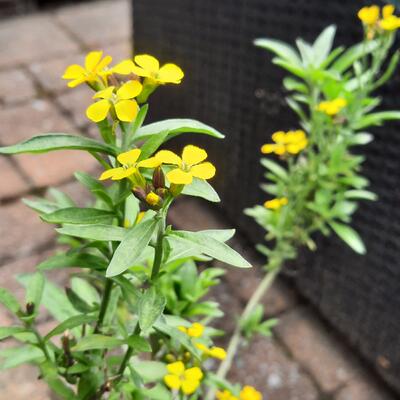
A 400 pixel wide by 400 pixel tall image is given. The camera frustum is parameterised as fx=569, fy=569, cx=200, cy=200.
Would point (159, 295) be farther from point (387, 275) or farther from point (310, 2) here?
point (310, 2)

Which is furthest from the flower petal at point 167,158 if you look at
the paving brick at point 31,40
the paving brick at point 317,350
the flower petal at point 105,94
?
the paving brick at point 31,40

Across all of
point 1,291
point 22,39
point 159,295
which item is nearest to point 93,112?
point 159,295

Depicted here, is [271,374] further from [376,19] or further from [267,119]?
[376,19]

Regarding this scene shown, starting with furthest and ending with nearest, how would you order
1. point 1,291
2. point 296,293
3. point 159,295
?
point 296,293
point 1,291
point 159,295

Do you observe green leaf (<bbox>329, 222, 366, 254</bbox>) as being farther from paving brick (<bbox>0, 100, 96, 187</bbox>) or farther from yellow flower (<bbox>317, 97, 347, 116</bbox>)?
paving brick (<bbox>0, 100, 96, 187</bbox>)

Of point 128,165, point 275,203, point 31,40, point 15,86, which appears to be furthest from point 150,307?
point 31,40

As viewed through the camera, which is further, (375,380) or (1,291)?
(375,380)

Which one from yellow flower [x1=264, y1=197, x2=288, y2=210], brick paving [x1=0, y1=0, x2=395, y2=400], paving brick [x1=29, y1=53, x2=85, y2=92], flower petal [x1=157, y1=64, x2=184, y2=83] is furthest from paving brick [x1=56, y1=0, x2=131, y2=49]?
flower petal [x1=157, y1=64, x2=184, y2=83]
